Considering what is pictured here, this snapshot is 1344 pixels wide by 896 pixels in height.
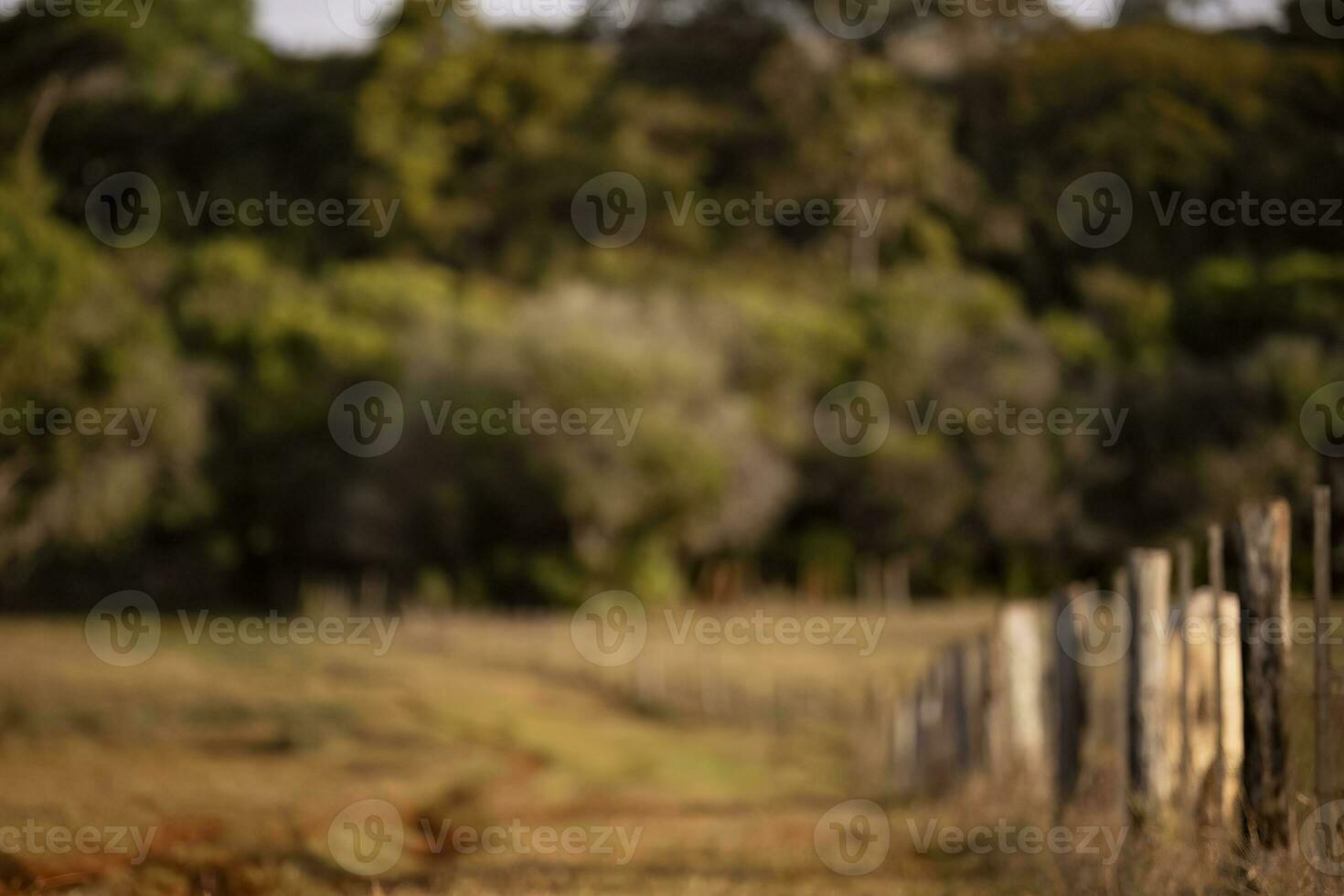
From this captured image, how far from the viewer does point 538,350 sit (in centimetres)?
3903

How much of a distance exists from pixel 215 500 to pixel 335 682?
17.7 meters

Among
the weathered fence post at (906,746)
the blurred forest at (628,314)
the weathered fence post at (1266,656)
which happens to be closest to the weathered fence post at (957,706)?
the weathered fence post at (906,746)

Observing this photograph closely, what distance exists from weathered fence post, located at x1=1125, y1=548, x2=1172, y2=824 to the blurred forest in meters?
10.0

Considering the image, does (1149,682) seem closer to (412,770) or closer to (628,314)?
(412,770)

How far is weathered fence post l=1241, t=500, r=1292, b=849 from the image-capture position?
6121mm

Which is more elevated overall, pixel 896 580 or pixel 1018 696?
pixel 1018 696

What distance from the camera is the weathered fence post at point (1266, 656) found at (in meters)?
6.12

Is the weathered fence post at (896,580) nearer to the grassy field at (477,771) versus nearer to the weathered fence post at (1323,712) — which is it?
the grassy field at (477,771)

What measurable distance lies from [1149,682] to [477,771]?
8612 mm

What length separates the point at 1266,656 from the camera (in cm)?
615

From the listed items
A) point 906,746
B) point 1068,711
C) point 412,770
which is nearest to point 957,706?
point 906,746

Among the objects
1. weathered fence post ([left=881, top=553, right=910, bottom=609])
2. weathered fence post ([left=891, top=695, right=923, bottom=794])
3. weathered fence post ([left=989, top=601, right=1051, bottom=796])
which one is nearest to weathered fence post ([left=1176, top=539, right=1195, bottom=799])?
weathered fence post ([left=989, top=601, right=1051, bottom=796])

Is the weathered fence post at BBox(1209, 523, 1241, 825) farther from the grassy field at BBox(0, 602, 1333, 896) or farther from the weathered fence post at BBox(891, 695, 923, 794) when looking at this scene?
the weathered fence post at BBox(891, 695, 923, 794)

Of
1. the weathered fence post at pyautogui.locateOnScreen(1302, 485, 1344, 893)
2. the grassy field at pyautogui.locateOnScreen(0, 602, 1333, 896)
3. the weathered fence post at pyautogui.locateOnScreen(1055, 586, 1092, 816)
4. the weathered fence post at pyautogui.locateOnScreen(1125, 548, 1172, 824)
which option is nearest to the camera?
the weathered fence post at pyautogui.locateOnScreen(1302, 485, 1344, 893)
